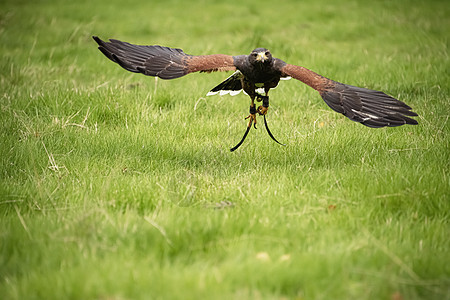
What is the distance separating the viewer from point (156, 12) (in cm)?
1295

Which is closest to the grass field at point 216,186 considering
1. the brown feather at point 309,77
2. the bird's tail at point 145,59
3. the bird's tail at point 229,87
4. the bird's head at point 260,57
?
the bird's tail at point 229,87

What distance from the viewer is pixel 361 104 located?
428 cm

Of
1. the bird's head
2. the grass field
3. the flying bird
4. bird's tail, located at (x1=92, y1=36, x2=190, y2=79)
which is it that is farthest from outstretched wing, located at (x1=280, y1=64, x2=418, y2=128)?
bird's tail, located at (x1=92, y1=36, x2=190, y2=79)

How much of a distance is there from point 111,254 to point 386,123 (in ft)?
8.40

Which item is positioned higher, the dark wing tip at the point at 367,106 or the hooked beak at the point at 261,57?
the hooked beak at the point at 261,57

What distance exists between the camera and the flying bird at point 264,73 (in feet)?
13.8

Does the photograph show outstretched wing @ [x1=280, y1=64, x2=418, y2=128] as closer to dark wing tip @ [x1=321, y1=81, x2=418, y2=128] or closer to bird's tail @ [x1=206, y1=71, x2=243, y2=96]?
dark wing tip @ [x1=321, y1=81, x2=418, y2=128]

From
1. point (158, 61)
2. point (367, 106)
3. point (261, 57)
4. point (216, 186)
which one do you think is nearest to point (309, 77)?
point (261, 57)

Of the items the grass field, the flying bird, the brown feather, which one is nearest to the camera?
the grass field

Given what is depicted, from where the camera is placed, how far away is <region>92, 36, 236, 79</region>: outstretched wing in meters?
4.52

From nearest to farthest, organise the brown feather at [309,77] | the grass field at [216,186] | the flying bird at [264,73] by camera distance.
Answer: the grass field at [216,186] < the flying bird at [264,73] < the brown feather at [309,77]

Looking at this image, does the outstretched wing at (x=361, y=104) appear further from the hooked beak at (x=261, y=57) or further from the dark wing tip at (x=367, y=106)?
the hooked beak at (x=261, y=57)

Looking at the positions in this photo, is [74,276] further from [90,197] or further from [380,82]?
[380,82]

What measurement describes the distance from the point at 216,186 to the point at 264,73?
1.36 meters
